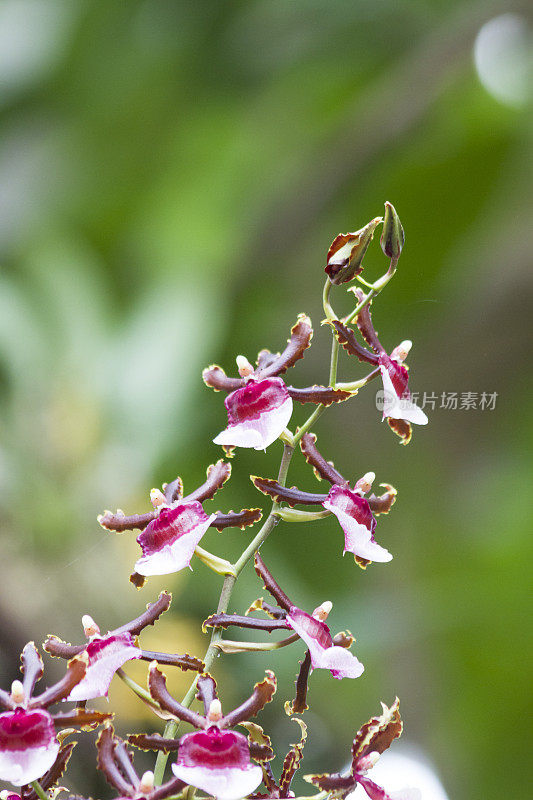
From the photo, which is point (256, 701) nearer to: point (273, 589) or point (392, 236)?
point (273, 589)

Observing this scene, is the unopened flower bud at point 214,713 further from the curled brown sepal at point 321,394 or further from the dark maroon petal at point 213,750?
the curled brown sepal at point 321,394

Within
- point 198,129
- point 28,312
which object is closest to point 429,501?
point 28,312

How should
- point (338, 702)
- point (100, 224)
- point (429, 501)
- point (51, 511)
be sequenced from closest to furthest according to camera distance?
1. point (51, 511)
2. point (338, 702)
3. point (429, 501)
4. point (100, 224)

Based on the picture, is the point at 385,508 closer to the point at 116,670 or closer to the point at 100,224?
the point at 116,670

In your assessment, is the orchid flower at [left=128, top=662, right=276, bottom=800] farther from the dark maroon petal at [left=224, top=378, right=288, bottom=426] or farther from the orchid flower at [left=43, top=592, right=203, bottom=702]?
the dark maroon petal at [left=224, top=378, right=288, bottom=426]

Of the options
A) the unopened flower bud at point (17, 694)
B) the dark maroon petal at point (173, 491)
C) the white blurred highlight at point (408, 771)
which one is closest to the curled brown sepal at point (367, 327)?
the dark maroon petal at point (173, 491)

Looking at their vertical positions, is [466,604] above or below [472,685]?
above
